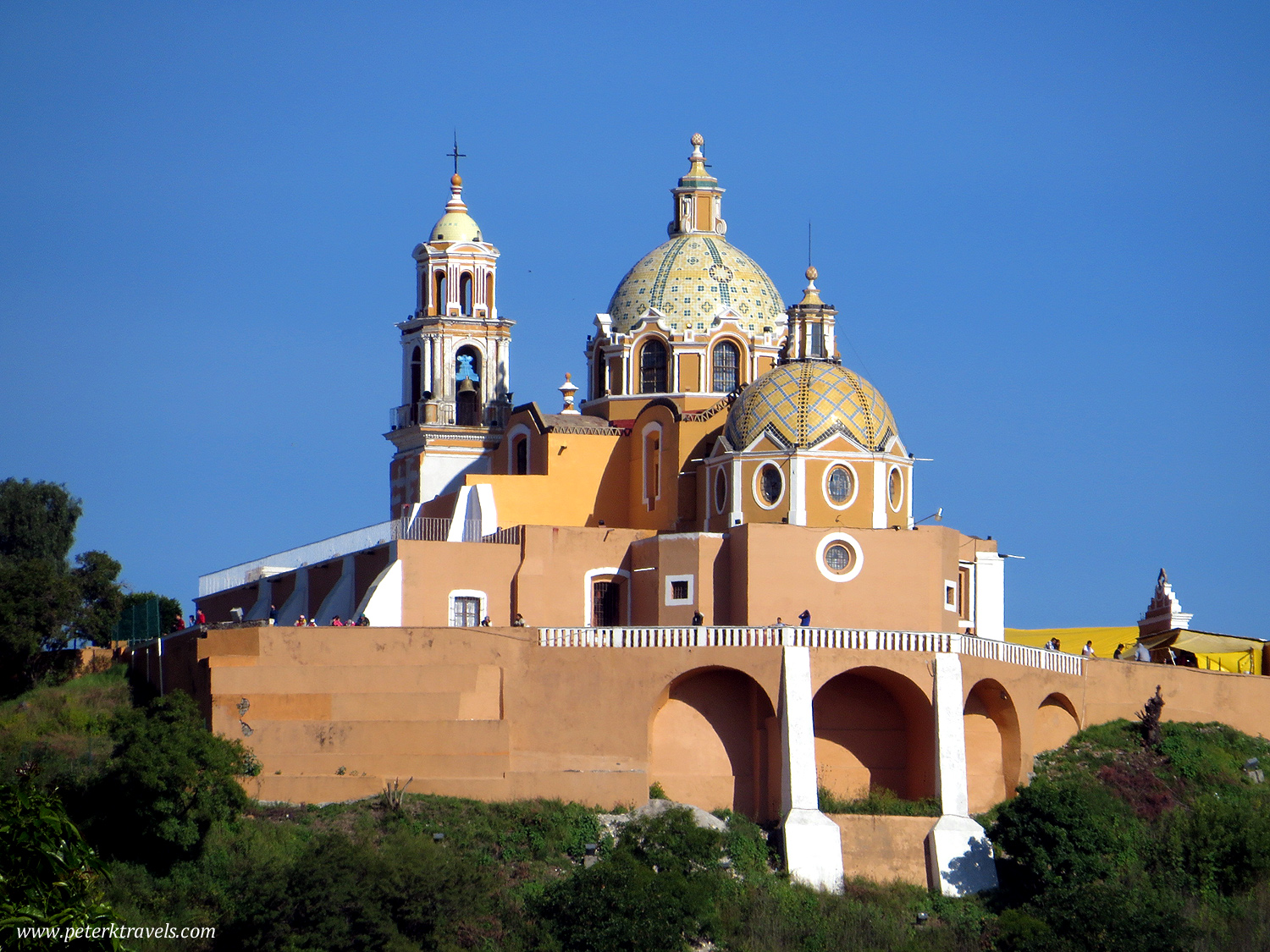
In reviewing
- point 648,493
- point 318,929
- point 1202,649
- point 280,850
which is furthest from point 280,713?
point 1202,649

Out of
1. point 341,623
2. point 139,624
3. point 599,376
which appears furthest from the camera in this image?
point 599,376

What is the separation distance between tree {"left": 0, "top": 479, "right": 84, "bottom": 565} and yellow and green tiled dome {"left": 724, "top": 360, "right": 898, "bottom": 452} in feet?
79.4

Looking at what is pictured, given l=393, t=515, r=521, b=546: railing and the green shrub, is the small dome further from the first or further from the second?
the green shrub

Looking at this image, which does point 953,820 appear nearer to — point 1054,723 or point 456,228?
point 1054,723

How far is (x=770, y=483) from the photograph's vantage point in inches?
1667

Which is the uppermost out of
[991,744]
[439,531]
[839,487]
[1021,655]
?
[839,487]

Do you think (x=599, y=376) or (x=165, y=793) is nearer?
(x=165, y=793)

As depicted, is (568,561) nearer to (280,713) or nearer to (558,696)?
(558,696)

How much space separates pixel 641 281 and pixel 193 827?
1830cm

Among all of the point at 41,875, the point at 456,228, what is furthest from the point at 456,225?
the point at 41,875

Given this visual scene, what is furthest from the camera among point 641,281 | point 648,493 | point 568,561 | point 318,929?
point 641,281

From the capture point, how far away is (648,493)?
4575 centimetres

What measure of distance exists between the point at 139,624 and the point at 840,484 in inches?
582

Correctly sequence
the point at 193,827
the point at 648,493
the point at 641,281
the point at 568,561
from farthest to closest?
the point at 641,281 < the point at 648,493 < the point at 568,561 < the point at 193,827
